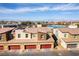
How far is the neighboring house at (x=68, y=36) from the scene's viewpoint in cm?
1073

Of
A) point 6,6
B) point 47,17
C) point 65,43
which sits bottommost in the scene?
point 65,43

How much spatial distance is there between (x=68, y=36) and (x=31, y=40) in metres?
2.40

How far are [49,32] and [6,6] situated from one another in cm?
318

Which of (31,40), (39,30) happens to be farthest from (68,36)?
(31,40)

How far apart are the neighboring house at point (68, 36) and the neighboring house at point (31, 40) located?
23.9 inches

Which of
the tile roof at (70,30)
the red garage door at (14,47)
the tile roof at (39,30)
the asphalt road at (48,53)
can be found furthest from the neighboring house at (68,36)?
the red garage door at (14,47)

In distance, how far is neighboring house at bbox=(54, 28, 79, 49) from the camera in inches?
422

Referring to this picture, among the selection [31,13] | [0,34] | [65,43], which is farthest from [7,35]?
[65,43]

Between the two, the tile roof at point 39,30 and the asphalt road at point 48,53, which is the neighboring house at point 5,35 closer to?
the asphalt road at point 48,53

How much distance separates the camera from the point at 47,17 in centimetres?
1062

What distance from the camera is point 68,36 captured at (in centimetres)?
1079

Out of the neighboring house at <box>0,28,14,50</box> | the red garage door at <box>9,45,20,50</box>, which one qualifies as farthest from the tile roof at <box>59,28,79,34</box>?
the neighboring house at <box>0,28,14,50</box>

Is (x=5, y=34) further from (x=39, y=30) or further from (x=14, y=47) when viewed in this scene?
(x=39, y=30)

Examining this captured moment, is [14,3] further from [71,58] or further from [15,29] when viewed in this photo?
[71,58]
